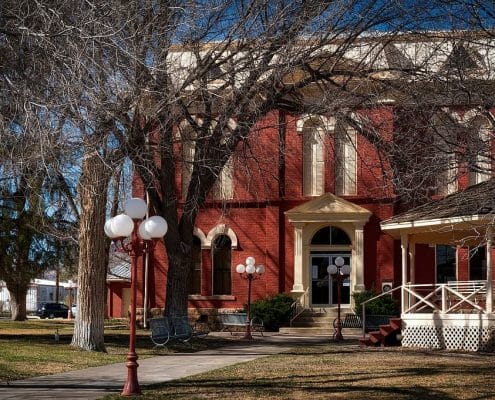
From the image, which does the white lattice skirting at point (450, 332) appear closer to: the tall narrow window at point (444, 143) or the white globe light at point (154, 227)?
the tall narrow window at point (444, 143)

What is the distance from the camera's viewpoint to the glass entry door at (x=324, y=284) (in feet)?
122

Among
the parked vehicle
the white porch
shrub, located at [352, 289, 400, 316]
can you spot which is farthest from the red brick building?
the parked vehicle

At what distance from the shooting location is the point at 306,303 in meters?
36.8

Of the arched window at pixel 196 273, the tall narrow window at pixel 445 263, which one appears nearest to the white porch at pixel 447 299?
the tall narrow window at pixel 445 263

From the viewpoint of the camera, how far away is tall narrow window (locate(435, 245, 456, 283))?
36553 millimetres

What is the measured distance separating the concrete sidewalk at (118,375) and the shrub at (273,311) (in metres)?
9.69

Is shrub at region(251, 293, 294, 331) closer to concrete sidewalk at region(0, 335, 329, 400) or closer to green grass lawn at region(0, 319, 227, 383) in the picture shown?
green grass lawn at region(0, 319, 227, 383)

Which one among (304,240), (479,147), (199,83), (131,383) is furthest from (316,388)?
(304,240)

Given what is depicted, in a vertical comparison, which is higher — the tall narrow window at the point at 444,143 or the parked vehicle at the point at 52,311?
the tall narrow window at the point at 444,143

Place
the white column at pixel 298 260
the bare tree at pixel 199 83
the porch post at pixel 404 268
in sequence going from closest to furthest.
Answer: the bare tree at pixel 199 83
the porch post at pixel 404 268
the white column at pixel 298 260

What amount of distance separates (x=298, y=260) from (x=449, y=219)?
14.8 metres

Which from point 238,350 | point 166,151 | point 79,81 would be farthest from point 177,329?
point 79,81

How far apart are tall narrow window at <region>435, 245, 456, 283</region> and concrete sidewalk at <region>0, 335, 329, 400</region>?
13385 mm

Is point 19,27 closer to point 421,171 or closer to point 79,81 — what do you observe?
point 79,81
